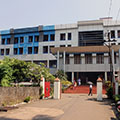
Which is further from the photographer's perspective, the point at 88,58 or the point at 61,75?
the point at 88,58

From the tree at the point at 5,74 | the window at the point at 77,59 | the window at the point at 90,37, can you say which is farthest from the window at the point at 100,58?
the tree at the point at 5,74

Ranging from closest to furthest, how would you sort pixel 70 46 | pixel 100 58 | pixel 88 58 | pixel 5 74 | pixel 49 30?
pixel 5 74
pixel 100 58
pixel 88 58
pixel 70 46
pixel 49 30

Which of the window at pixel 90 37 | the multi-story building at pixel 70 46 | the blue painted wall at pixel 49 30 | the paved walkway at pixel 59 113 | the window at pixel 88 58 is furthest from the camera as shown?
the blue painted wall at pixel 49 30

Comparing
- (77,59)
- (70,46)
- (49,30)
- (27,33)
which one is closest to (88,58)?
(77,59)

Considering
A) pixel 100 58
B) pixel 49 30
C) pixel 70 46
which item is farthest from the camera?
pixel 49 30

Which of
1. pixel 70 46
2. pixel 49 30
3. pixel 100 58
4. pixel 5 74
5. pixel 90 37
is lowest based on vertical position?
pixel 5 74

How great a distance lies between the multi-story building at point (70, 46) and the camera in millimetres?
31688

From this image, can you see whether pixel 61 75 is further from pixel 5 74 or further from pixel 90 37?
pixel 5 74

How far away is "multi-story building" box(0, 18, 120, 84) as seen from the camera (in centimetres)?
3169

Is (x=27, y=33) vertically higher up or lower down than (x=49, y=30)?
lower down

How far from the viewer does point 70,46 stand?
37938 millimetres

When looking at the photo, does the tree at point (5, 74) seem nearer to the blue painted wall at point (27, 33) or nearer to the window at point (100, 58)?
the window at point (100, 58)

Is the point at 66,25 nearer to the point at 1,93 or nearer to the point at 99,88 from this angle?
the point at 99,88

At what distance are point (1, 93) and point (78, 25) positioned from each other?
96.8 ft
